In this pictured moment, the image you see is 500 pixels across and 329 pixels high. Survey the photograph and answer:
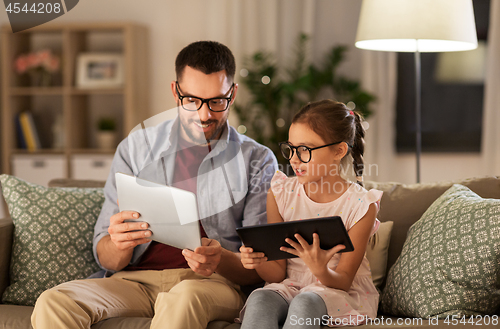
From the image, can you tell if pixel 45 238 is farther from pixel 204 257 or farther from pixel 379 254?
pixel 379 254

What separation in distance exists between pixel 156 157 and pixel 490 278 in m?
1.06

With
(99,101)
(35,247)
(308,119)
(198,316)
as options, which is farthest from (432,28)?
(99,101)

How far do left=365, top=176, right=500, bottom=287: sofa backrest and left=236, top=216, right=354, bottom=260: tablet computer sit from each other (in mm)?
463

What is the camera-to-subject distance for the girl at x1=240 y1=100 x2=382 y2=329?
4.14 feet

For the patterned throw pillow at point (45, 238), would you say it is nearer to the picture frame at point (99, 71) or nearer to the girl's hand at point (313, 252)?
the girl's hand at point (313, 252)

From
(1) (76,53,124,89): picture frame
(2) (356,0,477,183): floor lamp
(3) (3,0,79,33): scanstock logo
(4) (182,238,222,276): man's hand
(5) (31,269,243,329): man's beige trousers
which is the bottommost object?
(5) (31,269,243,329): man's beige trousers

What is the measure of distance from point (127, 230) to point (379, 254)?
78cm

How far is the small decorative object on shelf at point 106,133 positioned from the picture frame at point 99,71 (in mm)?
284

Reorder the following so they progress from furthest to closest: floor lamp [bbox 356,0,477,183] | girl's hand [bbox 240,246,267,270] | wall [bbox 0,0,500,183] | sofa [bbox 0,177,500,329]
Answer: wall [bbox 0,0,500,183] < floor lamp [bbox 356,0,477,183] < sofa [bbox 0,177,500,329] < girl's hand [bbox 240,246,267,270]

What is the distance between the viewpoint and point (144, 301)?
149 cm

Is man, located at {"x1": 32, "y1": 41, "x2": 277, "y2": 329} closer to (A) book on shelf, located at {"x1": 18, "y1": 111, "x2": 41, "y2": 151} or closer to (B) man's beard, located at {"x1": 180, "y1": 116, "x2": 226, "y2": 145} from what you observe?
(B) man's beard, located at {"x1": 180, "y1": 116, "x2": 226, "y2": 145}

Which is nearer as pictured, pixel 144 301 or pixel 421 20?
pixel 144 301

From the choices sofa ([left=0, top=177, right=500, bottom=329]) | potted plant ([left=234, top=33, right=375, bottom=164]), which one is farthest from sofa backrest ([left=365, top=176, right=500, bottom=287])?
potted plant ([left=234, top=33, right=375, bottom=164])

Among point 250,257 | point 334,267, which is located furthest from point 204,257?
point 334,267
